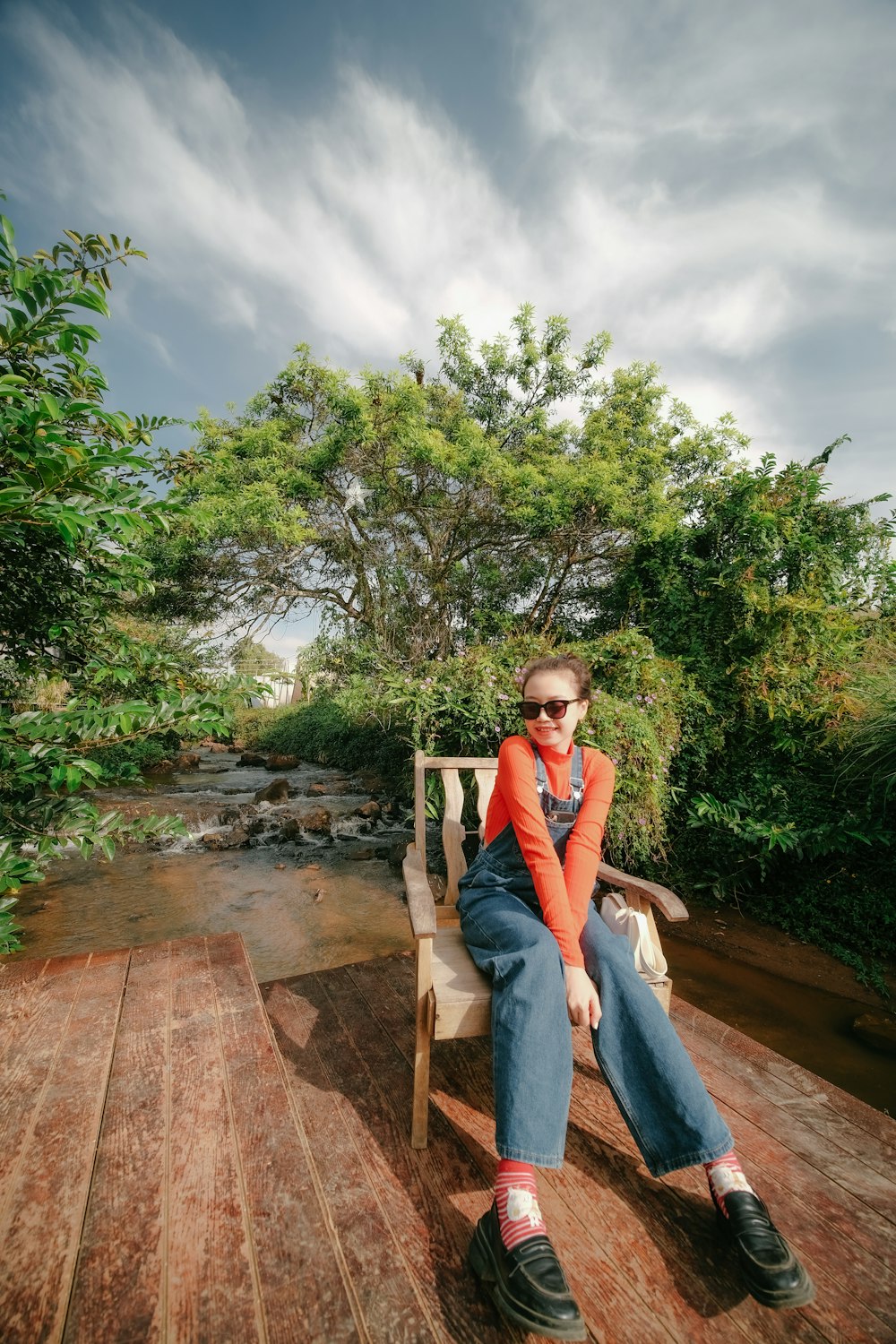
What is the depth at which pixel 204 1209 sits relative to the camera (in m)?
1.34

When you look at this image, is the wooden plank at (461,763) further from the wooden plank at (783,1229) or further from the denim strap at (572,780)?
the wooden plank at (783,1229)

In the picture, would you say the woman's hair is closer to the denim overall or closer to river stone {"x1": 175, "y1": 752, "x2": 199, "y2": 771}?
the denim overall

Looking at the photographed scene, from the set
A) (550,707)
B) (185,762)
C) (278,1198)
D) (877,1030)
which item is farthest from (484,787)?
(185,762)

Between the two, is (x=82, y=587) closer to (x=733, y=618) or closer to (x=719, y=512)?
(x=733, y=618)

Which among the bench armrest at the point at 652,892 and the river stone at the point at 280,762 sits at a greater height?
the bench armrest at the point at 652,892

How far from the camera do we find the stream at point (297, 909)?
347 centimetres

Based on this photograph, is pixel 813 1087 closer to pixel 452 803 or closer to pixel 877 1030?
pixel 452 803

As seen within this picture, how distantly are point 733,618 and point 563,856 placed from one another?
453cm

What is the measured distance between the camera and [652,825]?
4766 millimetres

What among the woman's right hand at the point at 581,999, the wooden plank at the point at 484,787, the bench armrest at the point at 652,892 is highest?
the wooden plank at the point at 484,787

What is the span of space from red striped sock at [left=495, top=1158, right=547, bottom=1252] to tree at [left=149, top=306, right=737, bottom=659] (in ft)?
A: 23.9

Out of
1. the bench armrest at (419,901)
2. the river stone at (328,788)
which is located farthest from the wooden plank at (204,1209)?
the river stone at (328,788)

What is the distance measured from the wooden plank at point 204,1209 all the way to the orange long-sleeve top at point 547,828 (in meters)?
1.07

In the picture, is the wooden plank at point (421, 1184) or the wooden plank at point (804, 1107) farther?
the wooden plank at point (804, 1107)
